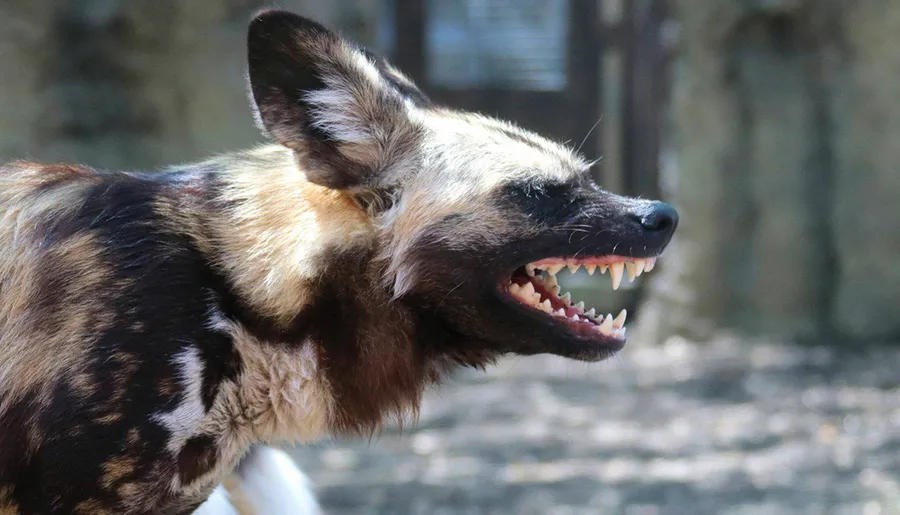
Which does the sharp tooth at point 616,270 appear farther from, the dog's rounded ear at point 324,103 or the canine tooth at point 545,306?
the dog's rounded ear at point 324,103

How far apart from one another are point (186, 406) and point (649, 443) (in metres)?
3.50

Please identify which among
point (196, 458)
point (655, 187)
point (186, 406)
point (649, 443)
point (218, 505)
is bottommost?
point (649, 443)

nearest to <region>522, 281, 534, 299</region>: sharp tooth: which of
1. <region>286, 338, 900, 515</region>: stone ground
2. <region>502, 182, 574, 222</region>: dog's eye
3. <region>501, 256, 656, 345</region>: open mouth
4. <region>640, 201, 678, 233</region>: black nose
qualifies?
<region>501, 256, 656, 345</region>: open mouth

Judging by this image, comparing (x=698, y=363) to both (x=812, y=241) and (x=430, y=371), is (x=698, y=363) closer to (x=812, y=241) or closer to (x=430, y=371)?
(x=812, y=241)

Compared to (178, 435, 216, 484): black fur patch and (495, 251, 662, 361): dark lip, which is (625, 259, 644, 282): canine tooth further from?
(178, 435, 216, 484): black fur patch

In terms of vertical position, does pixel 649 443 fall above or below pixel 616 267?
below

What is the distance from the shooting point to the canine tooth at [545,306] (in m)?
2.20

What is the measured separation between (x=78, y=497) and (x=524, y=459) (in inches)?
127

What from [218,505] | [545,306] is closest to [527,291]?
[545,306]

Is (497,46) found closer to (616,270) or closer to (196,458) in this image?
(616,270)

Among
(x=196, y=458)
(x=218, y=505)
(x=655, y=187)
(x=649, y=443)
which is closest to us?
(x=196, y=458)

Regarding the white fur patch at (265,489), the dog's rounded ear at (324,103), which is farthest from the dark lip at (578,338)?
the white fur patch at (265,489)

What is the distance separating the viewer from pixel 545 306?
2.21 metres

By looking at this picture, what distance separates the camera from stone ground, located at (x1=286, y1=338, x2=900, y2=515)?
4312 millimetres
